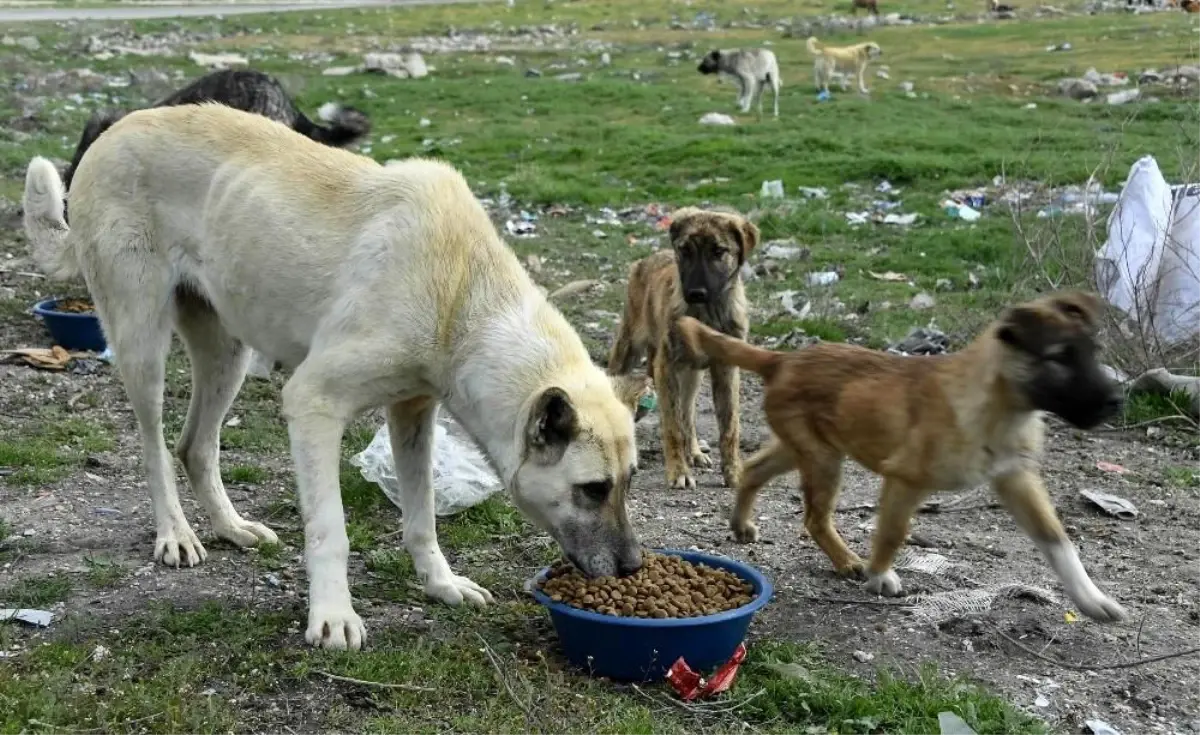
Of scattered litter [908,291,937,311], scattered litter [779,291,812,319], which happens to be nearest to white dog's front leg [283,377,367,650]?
scattered litter [779,291,812,319]

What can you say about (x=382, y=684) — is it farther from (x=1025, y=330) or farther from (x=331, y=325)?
Result: (x=1025, y=330)

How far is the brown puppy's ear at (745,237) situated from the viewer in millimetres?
7438

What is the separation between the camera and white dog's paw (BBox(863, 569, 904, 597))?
514cm

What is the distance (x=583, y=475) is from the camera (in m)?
4.37

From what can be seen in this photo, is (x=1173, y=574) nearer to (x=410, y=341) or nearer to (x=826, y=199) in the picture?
(x=410, y=341)

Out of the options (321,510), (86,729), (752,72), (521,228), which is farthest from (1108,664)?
(752,72)

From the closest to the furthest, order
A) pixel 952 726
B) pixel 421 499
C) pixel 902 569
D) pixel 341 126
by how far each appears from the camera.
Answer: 1. pixel 952 726
2. pixel 421 499
3. pixel 902 569
4. pixel 341 126

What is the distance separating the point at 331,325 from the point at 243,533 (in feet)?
4.56

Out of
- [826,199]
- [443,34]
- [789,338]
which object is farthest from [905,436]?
[443,34]

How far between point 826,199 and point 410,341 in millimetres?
10303

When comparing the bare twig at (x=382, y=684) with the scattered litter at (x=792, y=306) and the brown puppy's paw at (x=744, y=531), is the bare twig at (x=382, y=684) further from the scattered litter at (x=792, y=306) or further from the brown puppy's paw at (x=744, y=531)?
the scattered litter at (x=792, y=306)

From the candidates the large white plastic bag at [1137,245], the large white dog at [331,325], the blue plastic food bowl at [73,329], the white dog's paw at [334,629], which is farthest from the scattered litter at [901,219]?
the white dog's paw at [334,629]

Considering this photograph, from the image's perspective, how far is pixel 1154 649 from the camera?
468cm

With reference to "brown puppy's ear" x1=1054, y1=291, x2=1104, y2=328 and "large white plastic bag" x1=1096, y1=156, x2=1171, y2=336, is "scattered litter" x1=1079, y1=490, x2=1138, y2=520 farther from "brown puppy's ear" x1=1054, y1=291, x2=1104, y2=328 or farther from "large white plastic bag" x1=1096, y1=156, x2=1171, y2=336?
"brown puppy's ear" x1=1054, y1=291, x2=1104, y2=328
